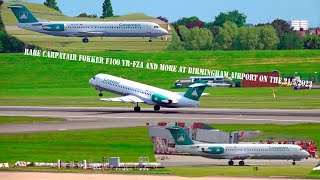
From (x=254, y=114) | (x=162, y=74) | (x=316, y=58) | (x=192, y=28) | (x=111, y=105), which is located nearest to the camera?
(x=254, y=114)

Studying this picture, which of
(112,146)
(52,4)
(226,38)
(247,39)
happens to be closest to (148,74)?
(52,4)

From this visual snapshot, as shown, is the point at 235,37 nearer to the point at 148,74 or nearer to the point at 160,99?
the point at 148,74

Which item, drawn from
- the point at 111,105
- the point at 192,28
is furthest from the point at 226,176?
the point at 192,28

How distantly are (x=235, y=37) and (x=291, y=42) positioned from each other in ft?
26.7

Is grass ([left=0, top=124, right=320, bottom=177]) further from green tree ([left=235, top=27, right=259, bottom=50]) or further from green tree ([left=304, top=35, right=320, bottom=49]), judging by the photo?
green tree ([left=304, top=35, right=320, bottom=49])

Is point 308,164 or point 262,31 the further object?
point 262,31

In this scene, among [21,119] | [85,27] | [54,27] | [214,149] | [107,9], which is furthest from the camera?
[107,9]

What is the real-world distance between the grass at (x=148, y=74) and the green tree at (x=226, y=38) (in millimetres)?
10209

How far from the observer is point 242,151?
7912 cm

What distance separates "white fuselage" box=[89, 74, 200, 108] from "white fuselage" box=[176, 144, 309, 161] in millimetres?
24210

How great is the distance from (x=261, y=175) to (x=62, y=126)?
953 inches

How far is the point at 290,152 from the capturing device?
3086 inches

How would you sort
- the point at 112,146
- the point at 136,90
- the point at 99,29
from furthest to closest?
the point at 99,29, the point at 136,90, the point at 112,146

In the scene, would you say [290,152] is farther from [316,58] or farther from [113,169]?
[316,58]
